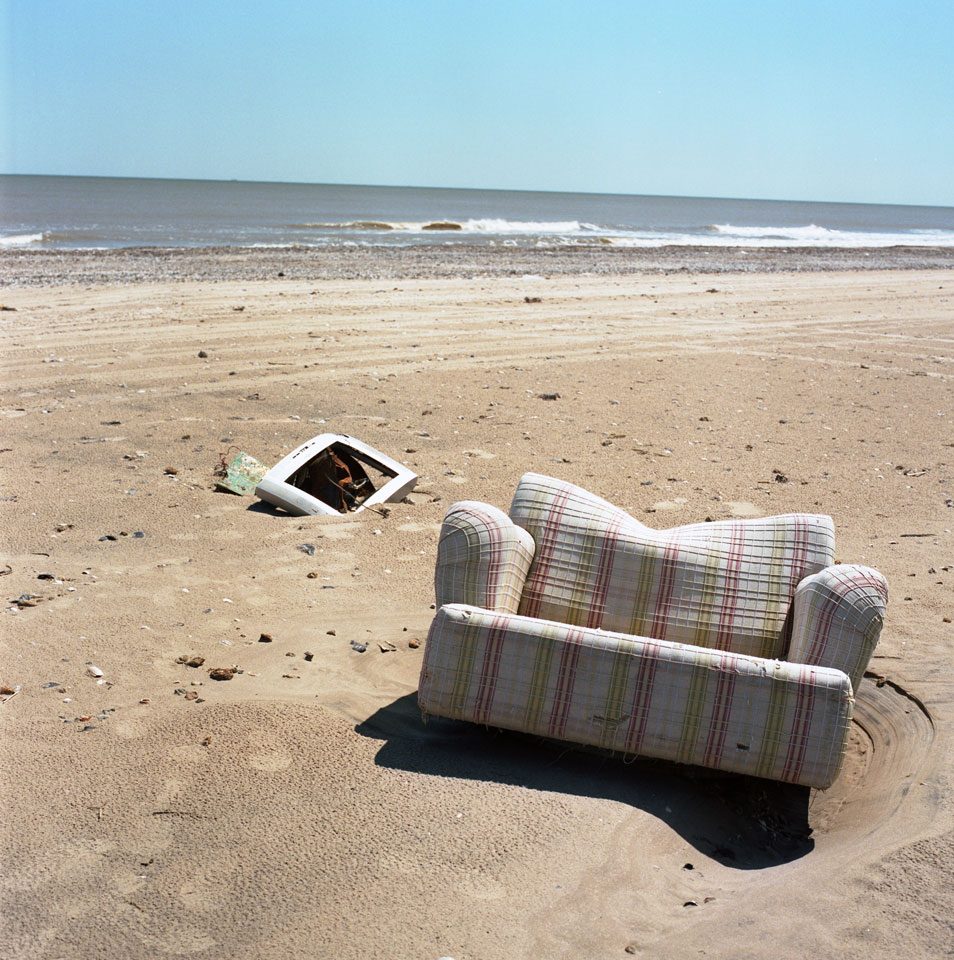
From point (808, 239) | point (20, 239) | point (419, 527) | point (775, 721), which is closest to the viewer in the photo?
point (775, 721)

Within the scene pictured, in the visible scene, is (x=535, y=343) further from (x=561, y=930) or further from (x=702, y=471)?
(x=561, y=930)

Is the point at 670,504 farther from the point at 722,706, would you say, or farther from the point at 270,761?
the point at 270,761

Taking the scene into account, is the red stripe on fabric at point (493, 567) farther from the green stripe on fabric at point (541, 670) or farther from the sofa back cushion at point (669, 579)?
the green stripe on fabric at point (541, 670)

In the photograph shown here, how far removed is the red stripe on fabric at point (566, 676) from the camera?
3564 millimetres

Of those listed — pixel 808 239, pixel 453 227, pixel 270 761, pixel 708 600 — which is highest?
pixel 808 239

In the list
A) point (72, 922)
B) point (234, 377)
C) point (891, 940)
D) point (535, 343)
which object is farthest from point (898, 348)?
point (72, 922)

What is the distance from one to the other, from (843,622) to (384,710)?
1857mm

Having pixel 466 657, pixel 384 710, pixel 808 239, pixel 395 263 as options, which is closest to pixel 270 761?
pixel 384 710

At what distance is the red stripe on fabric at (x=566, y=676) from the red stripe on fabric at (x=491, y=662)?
0.23 meters

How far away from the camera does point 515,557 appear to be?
4.04 meters

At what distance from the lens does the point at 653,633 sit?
4.09 metres

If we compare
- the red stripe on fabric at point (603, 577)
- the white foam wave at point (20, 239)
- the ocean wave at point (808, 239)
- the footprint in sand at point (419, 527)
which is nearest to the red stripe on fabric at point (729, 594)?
the red stripe on fabric at point (603, 577)

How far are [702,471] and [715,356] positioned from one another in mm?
5103

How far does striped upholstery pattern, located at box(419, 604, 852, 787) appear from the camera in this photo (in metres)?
3.43
